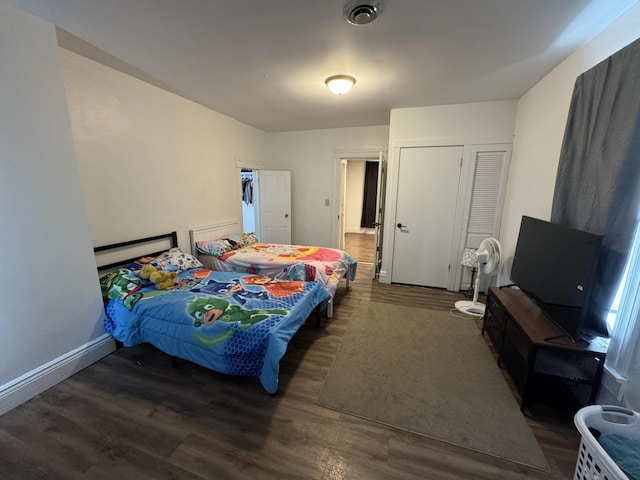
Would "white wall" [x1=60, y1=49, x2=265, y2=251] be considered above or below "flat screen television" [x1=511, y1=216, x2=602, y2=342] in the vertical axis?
above

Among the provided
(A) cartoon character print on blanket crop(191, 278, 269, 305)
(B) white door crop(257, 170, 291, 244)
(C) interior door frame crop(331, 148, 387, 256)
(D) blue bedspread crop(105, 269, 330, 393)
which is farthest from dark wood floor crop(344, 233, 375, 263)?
(A) cartoon character print on blanket crop(191, 278, 269, 305)

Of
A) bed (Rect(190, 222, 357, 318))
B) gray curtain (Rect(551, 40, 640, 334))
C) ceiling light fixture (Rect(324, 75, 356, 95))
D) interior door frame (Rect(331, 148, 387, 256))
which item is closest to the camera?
gray curtain (Rect(551, 40, 640, 334))

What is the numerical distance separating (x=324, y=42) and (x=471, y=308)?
326 cm

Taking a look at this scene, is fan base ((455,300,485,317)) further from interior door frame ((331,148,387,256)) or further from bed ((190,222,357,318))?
interior door frame ((331,148,387,256))

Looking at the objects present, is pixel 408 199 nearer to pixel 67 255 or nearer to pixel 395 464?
pixel 395 464

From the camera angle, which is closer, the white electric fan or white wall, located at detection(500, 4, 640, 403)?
white wall, located at detection(500, 4, 640, 403)

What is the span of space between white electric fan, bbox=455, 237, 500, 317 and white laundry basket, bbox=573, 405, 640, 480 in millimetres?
1744

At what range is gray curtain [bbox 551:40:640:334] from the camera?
1439 millimetres

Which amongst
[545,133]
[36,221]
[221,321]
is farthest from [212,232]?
[545,133]

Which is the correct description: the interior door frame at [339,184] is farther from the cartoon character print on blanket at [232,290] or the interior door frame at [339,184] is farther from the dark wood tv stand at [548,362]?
the dark wood tv stand at [548,362]

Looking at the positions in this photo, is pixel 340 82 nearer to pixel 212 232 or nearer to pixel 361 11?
pixel 361 11

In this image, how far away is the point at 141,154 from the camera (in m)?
2.71

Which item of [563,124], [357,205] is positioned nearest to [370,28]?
[563,124]

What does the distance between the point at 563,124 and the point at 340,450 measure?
10.0 ft
